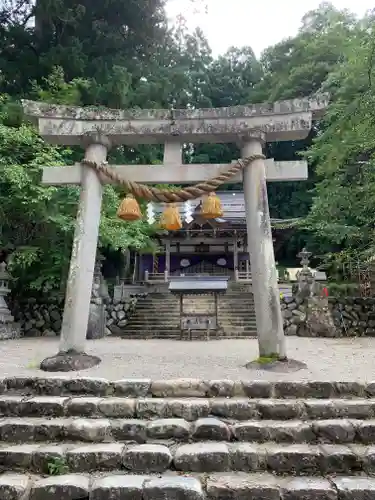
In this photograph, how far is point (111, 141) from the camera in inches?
240

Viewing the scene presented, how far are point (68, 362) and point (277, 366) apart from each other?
2.69 metres

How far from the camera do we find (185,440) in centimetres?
341

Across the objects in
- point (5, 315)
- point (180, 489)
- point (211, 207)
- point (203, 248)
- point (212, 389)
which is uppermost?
point (203, 248)

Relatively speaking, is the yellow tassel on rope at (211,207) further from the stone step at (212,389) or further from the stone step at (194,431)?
the stone step at (194,431)

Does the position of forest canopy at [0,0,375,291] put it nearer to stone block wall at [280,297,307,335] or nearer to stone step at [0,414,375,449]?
stone block wall at [280,297,307,335]

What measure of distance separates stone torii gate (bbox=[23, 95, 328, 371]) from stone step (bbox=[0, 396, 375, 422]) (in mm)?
1551

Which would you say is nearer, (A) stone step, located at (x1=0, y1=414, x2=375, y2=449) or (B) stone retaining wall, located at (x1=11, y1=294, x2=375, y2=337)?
(A) stone step, located at (x1=0, y1=414, x2=375, y2=449)

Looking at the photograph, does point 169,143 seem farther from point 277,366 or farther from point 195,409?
point 195,409

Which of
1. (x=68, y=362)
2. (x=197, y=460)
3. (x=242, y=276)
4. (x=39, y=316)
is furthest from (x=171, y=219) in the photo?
(x=242, y=276)

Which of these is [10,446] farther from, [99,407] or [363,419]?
[363,419]

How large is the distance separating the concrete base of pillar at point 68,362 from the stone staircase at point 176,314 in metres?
7.28

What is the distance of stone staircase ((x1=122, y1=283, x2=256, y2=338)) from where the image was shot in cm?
1279

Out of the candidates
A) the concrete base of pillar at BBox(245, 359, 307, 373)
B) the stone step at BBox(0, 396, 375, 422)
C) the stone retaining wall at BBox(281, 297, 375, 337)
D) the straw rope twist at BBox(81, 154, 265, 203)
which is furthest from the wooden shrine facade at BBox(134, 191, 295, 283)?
the stone step at BBox(0, 396, 375, 422)

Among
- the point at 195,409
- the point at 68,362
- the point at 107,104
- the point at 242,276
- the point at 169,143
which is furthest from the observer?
the point at 242,276
